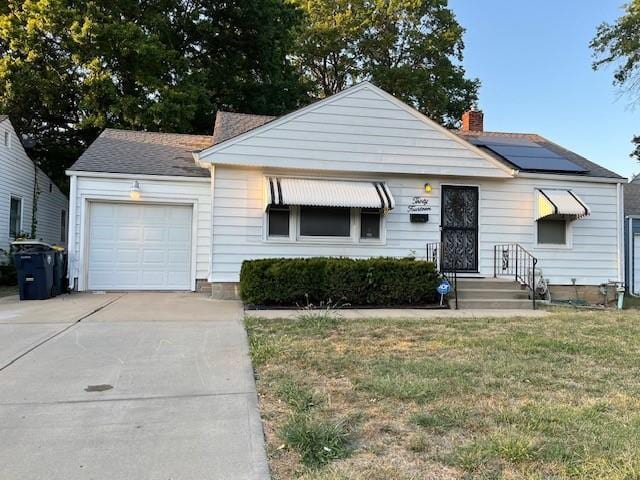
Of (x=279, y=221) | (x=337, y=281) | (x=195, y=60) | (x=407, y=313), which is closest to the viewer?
(x=407, y=313)

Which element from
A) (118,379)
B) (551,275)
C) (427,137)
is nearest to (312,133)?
→ (427,137)

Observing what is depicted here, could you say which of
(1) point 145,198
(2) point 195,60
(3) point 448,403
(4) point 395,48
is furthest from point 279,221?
(4) point 395,48

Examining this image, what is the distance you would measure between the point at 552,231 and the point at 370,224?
15.0 feet

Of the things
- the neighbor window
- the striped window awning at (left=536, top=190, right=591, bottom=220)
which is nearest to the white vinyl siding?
the striped window awning at (left=536, top=190, right=591, bottom=220)

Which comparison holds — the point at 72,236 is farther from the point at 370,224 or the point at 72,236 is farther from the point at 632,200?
the point at 632,200

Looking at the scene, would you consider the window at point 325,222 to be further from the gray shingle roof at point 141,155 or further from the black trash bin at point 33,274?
the black trash bin at point 33,274

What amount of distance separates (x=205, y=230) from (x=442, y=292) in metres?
5.78

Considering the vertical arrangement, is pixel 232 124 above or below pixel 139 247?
above

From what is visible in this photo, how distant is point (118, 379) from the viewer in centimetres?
475

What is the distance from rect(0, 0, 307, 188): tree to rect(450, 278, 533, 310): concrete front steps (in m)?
12.9

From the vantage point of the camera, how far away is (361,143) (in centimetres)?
1112

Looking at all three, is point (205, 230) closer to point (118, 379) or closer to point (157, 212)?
point (157, 212)

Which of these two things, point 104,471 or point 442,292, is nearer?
Answer: point 104,471

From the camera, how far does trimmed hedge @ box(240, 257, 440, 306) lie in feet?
Result: 30.5
